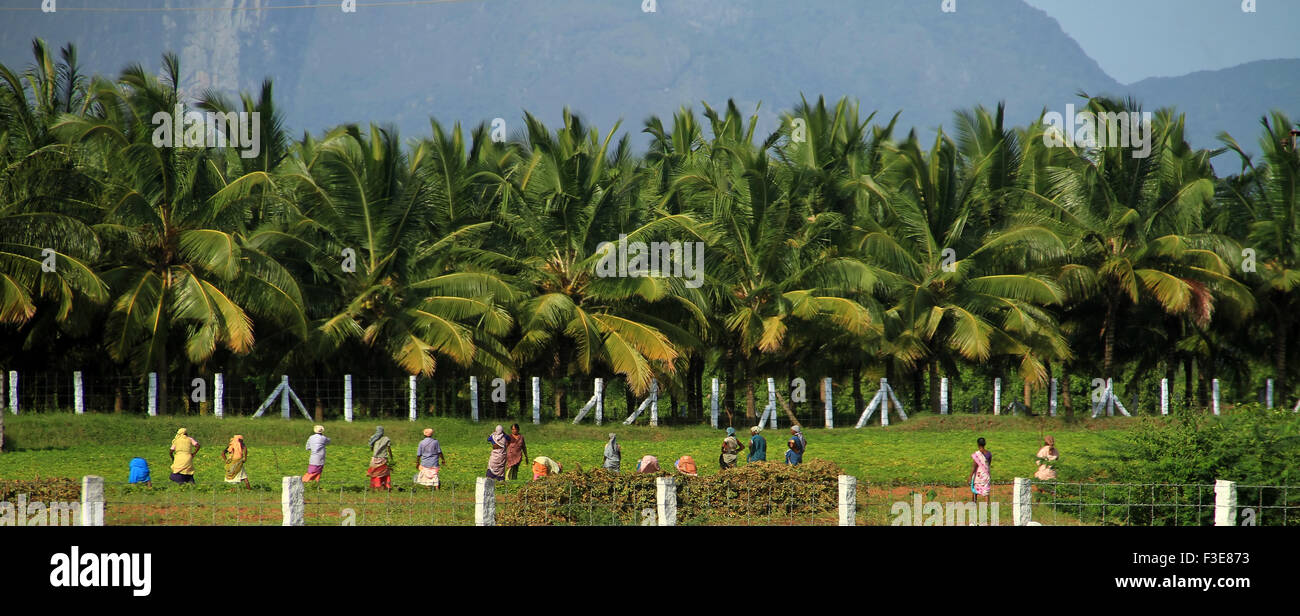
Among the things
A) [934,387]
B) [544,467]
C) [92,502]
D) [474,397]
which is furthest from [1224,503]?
[934,387]

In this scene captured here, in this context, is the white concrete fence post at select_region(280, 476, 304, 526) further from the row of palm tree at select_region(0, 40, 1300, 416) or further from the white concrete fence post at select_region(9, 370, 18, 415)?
→ the white concrete fence post at select_region(9, 370, 18, 415)

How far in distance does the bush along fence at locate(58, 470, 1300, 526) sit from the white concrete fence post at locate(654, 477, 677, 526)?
0.01 metres

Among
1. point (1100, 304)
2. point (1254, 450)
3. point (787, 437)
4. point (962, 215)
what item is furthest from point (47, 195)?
point (1100, 304)

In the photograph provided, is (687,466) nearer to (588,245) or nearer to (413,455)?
(413,455)

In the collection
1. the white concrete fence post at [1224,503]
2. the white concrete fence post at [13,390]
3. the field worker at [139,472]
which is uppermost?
the white concrete fence post at [13,390]

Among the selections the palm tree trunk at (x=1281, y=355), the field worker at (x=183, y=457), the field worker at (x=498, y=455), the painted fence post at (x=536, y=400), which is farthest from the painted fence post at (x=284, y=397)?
the palm tree trunk at (x=1281, y=355)

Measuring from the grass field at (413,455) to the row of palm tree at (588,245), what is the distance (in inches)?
63.1

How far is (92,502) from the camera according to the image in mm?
14711

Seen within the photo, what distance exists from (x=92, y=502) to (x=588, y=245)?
18223mm

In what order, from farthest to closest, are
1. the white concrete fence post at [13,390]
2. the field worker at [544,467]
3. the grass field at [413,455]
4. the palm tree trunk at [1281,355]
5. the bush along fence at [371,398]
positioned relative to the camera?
the palm tree trunk at [1281,355] → the bush along fence at [371,398] → the white concrete fence post at [13,390] → the field worker at [544,467] → the grass field at [413,455]

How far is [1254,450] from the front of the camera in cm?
1755

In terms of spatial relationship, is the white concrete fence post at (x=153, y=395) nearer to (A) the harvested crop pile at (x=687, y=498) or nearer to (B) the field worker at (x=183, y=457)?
(B) the field worker at (x=183, y=457)

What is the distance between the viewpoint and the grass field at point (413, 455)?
18.2m
